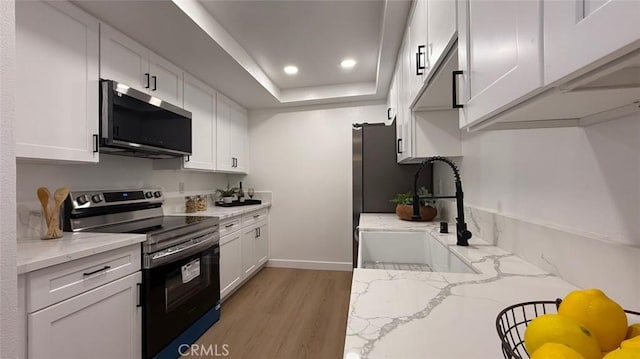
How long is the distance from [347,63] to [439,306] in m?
2.65

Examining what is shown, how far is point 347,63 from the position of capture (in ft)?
9.30

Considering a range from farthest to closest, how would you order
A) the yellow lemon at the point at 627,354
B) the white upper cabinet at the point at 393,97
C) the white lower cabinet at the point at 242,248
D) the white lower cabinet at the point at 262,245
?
the white lower cabinet at the point at 262,245, the white lower cabinet at the point at 242,248, the white upper cabinet at the point at 393,97, the yellow lemon at the point at 627,354

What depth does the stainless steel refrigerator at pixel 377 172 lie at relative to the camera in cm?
270

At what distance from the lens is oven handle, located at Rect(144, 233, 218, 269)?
1572mm

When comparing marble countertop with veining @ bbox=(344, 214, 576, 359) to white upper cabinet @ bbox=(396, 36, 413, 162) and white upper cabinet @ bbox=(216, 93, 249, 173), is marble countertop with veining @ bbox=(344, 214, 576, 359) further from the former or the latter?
white upper cabinet @ bbox=(216, 93, 249, 173)

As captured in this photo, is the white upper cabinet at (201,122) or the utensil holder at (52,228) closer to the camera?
the utensil holder at (52,228)

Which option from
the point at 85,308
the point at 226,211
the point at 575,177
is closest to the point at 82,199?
the point at 85,308

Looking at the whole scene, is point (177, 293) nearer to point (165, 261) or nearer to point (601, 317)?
point (165, 261)

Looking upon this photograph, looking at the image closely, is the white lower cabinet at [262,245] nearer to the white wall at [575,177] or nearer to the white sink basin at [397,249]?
the white sink basin at [397,249]

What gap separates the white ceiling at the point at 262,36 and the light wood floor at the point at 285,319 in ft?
7.19

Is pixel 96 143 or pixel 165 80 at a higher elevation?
pixel 165 80

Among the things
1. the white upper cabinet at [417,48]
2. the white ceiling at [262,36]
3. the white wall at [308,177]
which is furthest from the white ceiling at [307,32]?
the white wall at [308,177]

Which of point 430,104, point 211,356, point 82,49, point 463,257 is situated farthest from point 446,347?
point 82,49

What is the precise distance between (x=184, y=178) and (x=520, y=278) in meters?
2.92
